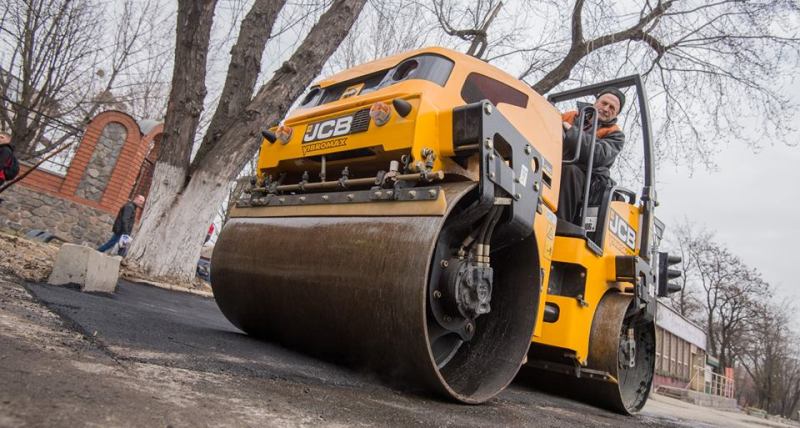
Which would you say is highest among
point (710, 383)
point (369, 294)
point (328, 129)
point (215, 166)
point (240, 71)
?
point (240, 71)

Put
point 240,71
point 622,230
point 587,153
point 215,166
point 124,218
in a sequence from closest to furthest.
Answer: point 587,153
point 622,230
point 215,166
point 240,71
point 124,218

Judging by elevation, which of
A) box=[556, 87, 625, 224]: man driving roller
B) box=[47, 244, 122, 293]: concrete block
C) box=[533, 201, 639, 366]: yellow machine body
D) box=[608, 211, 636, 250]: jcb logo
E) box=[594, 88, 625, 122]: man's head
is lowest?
box=[47, 244, 122, 293]: concrete block

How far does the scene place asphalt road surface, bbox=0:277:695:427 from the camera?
134 centimetres

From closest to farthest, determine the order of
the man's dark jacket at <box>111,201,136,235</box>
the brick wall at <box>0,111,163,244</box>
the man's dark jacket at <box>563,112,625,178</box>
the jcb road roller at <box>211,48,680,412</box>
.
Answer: the jcb road roller at <box>211,48,680,412</box>, the man's dark jacket at <box>563,112,625,178</box>, the man's dark jacket at <box>111,201,136,235</box>, the brick wall at <box>0,111,163,244</box>

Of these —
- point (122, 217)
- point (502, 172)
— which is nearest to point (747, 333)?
point (122, 217)

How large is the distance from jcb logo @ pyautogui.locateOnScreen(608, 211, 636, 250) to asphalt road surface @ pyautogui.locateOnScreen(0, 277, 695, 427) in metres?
1.57

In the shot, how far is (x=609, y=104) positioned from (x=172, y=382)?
13.7 feet

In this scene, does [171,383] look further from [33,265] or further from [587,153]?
[33,265]

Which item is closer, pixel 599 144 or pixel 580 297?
pixel 580 297

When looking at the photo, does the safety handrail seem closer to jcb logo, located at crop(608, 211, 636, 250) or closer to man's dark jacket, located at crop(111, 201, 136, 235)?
jcb logo, located at crop(608, 211, 636, 250)

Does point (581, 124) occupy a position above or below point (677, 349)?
below

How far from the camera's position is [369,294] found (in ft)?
7.75

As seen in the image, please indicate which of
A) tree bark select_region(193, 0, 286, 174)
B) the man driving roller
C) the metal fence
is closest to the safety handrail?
the man driving roller

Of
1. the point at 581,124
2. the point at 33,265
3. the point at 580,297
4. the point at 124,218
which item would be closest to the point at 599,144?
the point at 581,124
